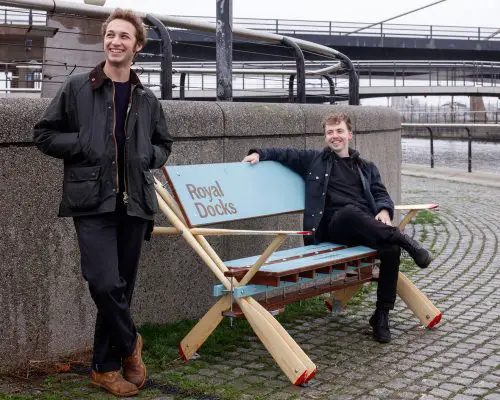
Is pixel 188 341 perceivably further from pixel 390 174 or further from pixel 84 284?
pixel 390 174

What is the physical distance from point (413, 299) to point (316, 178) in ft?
3.33

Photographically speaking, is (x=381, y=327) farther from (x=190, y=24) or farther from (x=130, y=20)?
(x=190, y=24)

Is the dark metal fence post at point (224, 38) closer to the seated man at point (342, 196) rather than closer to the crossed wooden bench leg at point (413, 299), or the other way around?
the seated man at point (342, 196)

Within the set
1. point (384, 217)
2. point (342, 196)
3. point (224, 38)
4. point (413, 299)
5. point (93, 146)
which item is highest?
point (224, 38)

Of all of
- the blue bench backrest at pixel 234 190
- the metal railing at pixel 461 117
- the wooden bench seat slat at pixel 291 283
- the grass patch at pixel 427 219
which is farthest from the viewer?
the metal railing at pixel 461 117

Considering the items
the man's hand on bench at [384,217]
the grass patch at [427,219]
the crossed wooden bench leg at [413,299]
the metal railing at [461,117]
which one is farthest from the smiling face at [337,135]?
the metal railing at [461,117]

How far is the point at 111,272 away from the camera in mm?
3896

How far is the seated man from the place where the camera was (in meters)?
5.33

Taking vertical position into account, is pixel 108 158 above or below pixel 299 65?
below

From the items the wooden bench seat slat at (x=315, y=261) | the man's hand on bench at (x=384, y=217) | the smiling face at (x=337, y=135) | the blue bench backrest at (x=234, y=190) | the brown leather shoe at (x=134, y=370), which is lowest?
the brown leather shoe at (x=134, y=370)

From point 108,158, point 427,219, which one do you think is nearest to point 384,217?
point 108,158

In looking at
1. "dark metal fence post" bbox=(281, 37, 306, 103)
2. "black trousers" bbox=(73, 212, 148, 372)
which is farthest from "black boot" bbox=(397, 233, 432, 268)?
"dark metal fence post" bbox=(281, 37, 306, 103)

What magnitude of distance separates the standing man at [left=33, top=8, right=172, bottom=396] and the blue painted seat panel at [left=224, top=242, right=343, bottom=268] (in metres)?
0.90

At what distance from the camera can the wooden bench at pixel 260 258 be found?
4.43m
